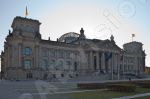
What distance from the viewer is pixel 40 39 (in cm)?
8562

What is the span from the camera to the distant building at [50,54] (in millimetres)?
79375

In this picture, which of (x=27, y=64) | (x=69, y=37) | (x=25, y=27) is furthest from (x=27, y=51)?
(x=69, y=37)

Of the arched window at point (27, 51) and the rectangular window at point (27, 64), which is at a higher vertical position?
the arched window at point (27, 51)

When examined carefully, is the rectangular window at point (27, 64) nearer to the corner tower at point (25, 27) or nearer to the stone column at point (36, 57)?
the stone column at point (36, 57)

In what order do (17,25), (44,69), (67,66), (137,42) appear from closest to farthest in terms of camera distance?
(17,25) < (44,69) < (67,66) < (137,42)

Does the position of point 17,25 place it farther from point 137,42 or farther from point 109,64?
point 137,42

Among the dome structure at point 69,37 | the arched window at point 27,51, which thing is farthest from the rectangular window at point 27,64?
the dome structure at point 69,37

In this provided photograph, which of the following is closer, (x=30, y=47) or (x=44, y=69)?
(x=30, y=47)

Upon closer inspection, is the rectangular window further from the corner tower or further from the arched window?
the corner tower

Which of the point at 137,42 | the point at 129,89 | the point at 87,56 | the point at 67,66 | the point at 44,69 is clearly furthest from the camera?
the point at 137,42

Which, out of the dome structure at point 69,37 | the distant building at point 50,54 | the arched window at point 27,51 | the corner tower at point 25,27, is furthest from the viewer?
the dome structure at point 69,37

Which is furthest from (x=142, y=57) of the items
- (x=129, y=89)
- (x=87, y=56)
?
(x=129, y=89)

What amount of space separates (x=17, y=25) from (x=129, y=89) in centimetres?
5851

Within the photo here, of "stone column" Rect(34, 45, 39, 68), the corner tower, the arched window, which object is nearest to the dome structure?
the corner tower
